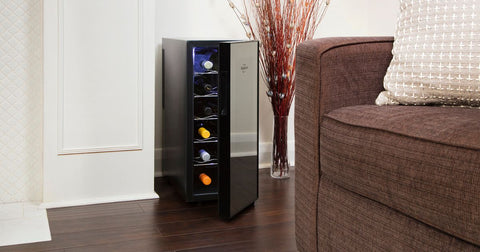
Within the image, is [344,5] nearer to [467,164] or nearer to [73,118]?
[73,118]

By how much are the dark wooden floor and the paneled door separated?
0.12m

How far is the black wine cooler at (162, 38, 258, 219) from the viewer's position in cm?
218

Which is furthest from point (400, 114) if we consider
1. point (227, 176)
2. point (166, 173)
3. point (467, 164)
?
point (166, 173)

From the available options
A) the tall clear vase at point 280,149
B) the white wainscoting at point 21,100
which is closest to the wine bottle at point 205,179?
the tall clear vase at point 280,149

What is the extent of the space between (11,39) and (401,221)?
71.5 inches

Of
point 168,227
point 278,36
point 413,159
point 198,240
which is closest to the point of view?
point 413,159

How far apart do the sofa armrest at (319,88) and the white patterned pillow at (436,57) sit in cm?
6

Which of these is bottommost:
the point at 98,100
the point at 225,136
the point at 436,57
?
the point at 225,136

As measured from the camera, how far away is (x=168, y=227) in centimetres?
217

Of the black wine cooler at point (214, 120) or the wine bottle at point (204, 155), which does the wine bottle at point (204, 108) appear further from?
the wine bottle at point (204, 155)

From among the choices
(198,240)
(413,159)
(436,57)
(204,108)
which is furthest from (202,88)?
(413,159)

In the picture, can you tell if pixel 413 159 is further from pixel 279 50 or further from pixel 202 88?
pixel 279 50

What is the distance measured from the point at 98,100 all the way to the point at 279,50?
969mm

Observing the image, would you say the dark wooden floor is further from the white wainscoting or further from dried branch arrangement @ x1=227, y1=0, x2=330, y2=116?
dried branch arrangement @ x1=227, y1=0, x2=330, y2=116
